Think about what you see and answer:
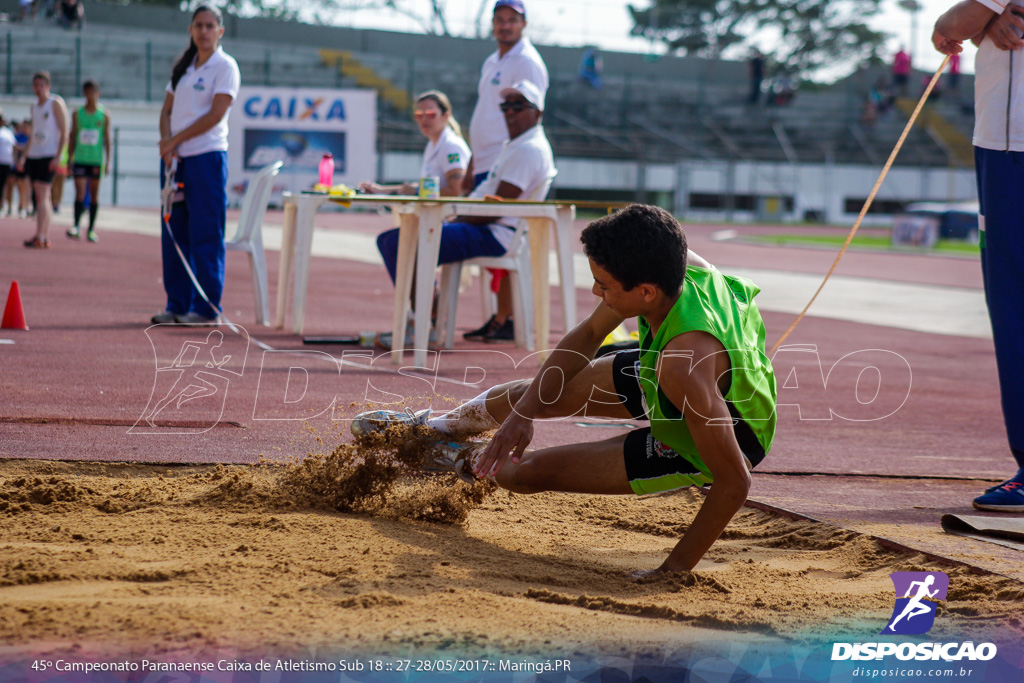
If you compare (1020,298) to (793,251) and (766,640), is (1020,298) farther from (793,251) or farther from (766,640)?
(793,251)

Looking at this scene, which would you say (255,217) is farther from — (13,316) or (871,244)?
(871,244)

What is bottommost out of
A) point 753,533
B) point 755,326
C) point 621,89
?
point 753,533

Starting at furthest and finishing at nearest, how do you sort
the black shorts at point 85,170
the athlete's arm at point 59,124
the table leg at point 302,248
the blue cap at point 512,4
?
1. the black shorts at point 85,170
2. the athlete's arm at point 59,124
3. the blue cap at point 512,4
4. the table leg at point 302,248

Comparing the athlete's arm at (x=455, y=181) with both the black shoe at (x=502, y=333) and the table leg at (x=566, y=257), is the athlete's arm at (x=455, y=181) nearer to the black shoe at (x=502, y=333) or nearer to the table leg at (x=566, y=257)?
the black shoe at (x=502, y=333)

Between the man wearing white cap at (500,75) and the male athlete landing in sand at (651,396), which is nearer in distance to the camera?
the male athlete landing in sand at (651,396)

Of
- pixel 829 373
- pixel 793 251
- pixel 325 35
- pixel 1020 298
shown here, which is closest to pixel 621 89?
pixel 325 35

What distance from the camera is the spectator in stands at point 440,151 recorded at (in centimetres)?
716

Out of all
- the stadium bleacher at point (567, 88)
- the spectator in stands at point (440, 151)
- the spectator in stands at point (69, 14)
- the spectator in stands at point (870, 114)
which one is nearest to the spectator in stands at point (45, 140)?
the spectator in stands at point (440, 151)

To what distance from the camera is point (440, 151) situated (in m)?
7.28

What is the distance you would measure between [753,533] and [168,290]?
15.7ft

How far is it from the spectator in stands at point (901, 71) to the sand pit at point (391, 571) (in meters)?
44.7

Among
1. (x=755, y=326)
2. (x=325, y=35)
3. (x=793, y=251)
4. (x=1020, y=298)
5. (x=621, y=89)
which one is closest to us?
(x=755, y=326)

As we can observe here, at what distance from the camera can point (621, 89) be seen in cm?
4034

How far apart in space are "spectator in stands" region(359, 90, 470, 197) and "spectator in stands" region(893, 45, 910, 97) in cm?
4103
